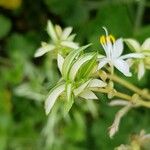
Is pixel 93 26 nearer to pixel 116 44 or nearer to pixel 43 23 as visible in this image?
pixel 43 23

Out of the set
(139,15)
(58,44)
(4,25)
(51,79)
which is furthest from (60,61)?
(4,25)

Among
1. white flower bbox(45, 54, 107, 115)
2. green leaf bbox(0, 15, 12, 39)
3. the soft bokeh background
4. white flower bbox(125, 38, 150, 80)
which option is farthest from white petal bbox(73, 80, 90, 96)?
green leaf bbox(0, 15, 12, 39)

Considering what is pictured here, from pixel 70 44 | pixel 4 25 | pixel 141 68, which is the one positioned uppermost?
pixel 4 25

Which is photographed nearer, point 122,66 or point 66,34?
point 122,66

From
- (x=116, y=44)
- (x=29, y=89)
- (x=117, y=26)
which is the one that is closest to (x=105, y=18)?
(x=117, y=26)

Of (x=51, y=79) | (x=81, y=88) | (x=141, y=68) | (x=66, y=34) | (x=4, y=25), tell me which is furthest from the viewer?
(x=4, y=25)

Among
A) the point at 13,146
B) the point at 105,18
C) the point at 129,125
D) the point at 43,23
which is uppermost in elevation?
the point at 43,23

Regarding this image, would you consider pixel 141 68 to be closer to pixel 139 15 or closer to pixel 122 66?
pixel 122 66
